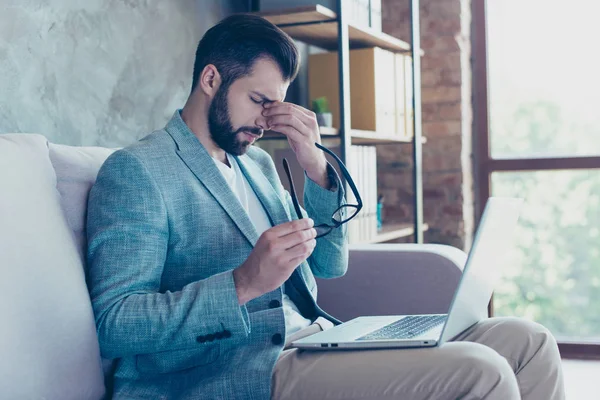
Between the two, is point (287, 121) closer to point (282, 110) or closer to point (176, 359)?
point (282, 110)

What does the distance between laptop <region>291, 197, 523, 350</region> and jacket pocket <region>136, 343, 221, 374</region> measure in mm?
158

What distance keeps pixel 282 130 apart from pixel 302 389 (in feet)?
1.97

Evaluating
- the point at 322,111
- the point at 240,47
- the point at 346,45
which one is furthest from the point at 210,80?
the point at 322,111

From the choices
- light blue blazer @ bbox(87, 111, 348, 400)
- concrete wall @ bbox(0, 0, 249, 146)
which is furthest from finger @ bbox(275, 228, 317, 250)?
concrete wall @ bbox(0, 0, 249, 146)

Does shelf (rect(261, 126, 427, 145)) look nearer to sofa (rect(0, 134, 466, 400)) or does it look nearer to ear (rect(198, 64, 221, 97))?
ear (rect(198, 64, 221, 97))

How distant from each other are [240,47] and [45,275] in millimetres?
666

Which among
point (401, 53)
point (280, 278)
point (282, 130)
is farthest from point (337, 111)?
point (280, 278)

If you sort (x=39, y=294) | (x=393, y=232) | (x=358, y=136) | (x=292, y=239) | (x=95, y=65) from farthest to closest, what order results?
(x=393, y=232) → (x=358, y=136) → (x=95, y=65) → (x=292, y=239) → (x=39, y=294)

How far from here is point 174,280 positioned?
4.89 feet

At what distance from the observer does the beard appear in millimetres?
1658

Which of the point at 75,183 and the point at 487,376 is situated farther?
the point at 75,183

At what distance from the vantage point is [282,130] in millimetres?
1720

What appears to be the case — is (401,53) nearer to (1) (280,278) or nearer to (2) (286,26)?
(2) (286,26)

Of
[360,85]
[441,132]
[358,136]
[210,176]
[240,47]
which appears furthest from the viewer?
[441,132]
